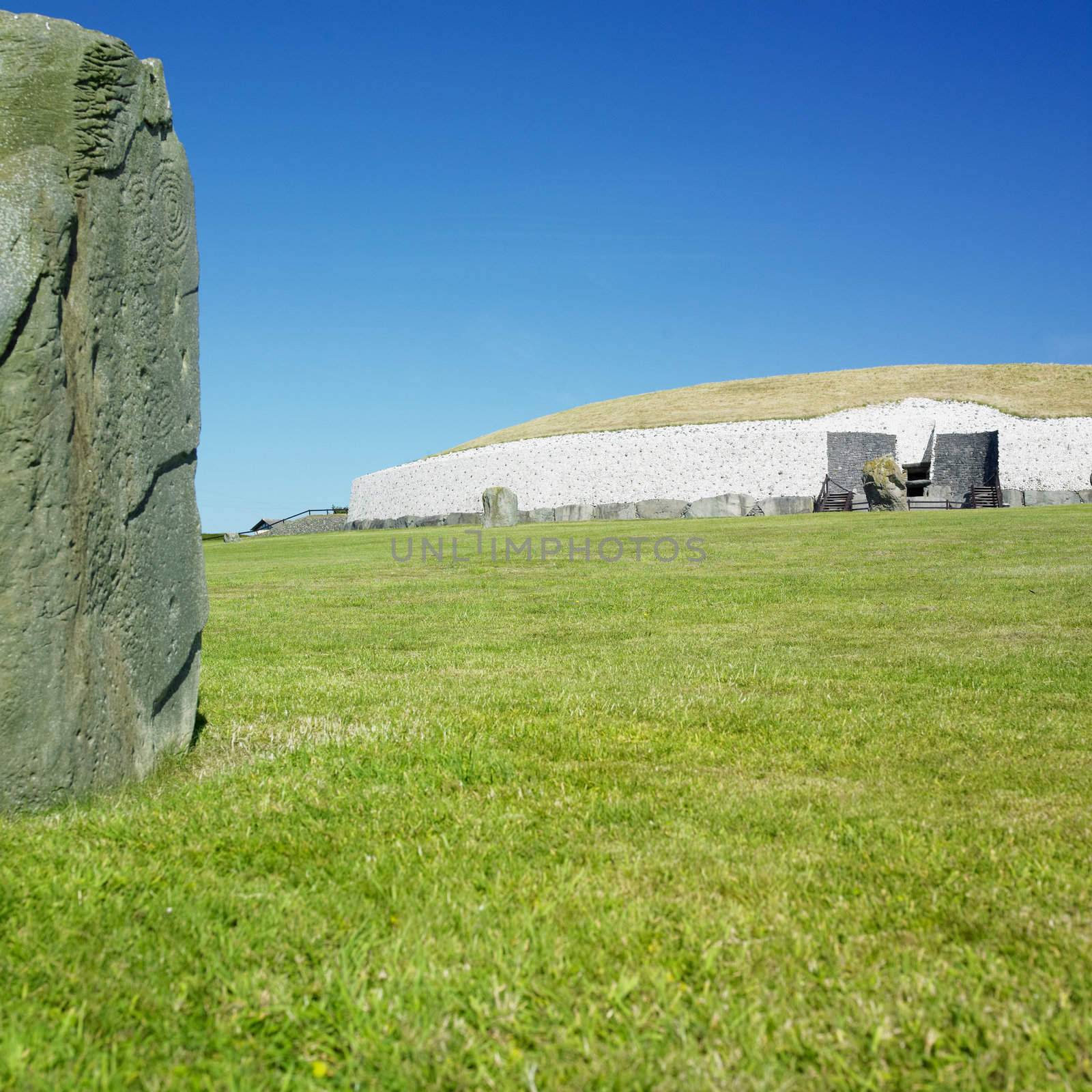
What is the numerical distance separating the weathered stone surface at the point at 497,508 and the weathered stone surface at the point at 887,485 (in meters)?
14.5

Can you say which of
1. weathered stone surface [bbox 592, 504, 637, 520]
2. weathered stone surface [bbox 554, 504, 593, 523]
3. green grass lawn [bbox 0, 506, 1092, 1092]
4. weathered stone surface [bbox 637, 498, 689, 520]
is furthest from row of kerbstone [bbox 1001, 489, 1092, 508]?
green grass lawn [bbox 0, 506, 1092, 1092]

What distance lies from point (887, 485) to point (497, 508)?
15.7m

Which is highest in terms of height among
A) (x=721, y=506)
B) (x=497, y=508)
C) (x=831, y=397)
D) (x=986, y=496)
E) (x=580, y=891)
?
(x=831, y=397)

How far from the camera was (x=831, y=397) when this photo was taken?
209ft

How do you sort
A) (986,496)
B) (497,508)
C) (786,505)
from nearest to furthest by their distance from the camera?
(497,508)
(786,505)
(986,496)

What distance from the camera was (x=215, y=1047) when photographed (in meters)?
2.66

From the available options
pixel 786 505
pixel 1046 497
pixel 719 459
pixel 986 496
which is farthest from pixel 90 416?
pixel 719 459

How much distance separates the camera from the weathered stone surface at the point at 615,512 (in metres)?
43.0

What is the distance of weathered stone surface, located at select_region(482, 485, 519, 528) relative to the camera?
40.0 meters

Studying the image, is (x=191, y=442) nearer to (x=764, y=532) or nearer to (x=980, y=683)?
(x=980, y=683)

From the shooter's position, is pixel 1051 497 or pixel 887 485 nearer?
pixel 887 485

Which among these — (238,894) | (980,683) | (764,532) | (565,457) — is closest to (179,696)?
(238,894)

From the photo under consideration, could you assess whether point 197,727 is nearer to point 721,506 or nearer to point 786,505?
point 721,506

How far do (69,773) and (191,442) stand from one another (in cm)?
194
